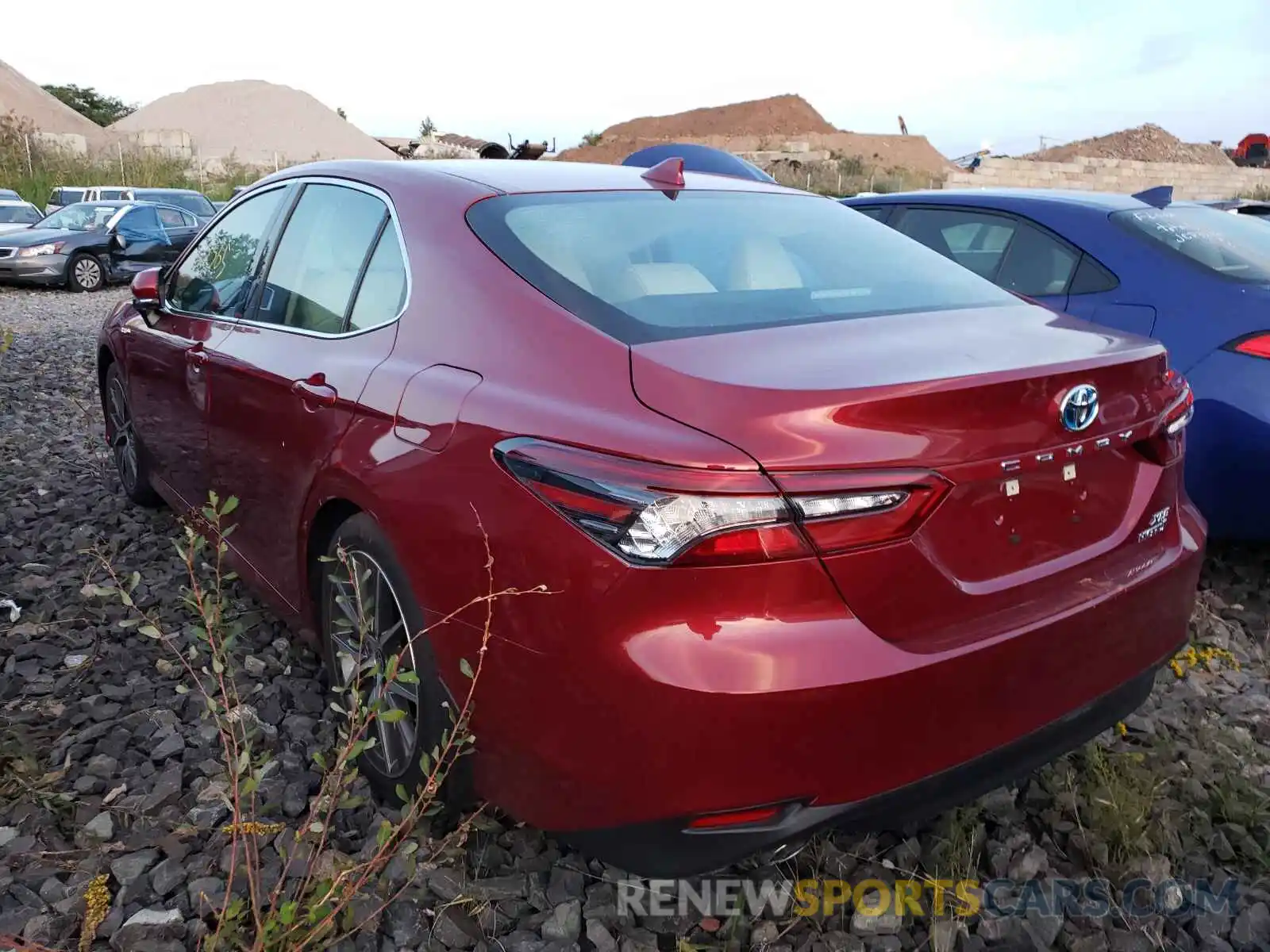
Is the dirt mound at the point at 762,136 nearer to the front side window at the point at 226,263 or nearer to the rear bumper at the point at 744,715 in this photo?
the front side window at the point at 226,263

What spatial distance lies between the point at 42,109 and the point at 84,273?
64.5 m

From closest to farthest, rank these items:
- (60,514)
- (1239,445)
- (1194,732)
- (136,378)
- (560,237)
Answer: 1. (560,237)
2. (1194,732)
3. (1239,445)
4. (136,378)
5. (60,514)

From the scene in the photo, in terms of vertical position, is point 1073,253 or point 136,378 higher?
point 1073,253

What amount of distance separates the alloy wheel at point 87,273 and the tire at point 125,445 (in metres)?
11.9

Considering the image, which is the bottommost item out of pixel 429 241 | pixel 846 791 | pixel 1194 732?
pixel 1194 732

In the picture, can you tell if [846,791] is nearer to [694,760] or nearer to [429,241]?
[694,760]

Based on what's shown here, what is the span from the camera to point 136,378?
3941 millimetres

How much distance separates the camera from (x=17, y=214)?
18297mm

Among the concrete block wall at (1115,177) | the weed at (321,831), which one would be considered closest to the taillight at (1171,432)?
the weed at (321,831)

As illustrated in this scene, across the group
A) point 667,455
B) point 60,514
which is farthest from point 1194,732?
point 60,514

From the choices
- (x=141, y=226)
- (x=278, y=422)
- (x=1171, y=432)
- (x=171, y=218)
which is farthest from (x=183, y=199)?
(x=1171, y=432)

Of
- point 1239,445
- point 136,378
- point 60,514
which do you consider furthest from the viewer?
point 60,514

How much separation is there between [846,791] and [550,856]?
0.88 m

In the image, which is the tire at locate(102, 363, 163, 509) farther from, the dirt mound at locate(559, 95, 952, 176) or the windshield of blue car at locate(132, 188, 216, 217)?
the dirt mound at locate(559, 95, 952, 176)
